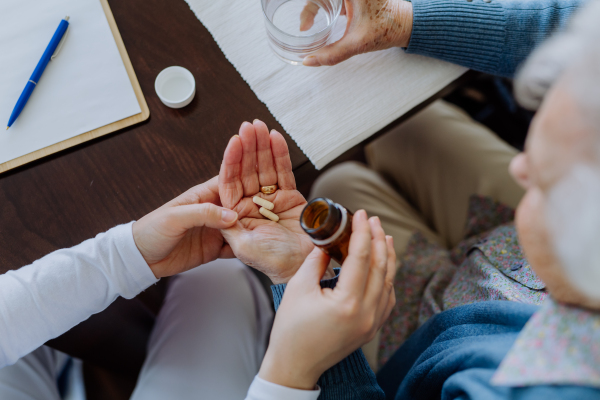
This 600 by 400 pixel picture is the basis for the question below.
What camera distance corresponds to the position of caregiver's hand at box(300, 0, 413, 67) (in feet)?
2.64

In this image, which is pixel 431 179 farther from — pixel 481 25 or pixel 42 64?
pixel 42 64

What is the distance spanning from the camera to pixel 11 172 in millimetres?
781

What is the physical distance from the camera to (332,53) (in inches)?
31.6

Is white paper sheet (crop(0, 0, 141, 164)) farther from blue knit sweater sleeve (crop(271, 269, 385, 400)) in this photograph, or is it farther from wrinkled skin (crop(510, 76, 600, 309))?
wrinkled skin (crop(510, 76, 600, 309))

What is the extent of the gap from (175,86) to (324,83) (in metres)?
0.35

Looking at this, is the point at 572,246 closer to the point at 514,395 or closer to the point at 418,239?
the point at 514,395

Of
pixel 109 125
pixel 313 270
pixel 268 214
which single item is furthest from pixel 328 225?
pixel 109 125

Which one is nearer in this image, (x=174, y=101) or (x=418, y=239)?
(x=174, y=101)

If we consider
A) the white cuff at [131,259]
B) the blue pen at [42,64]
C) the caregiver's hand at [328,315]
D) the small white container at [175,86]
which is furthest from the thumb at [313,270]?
the blue pen at [42,64]

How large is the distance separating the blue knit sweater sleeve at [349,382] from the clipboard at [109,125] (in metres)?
0.55

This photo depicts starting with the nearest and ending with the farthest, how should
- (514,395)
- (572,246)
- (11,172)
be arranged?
(572,246) → (514,395) → (11,172)

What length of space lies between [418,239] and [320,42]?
→ 598 mm

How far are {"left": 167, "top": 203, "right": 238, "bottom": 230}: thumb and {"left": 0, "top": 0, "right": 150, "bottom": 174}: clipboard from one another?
9.9 inches

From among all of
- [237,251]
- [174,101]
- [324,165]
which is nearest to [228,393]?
[237,251]
